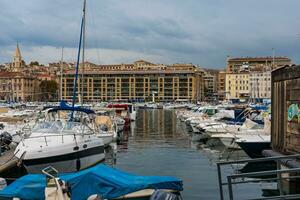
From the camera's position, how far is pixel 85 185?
1433cm

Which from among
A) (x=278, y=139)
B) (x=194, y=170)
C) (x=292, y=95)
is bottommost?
(x=194, y=170)

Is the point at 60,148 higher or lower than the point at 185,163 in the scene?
higher

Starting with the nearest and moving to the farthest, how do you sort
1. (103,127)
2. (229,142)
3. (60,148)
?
1. (60,148)
2. (229,142)
3. (103,127)

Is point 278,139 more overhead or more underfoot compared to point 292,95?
more underfoot

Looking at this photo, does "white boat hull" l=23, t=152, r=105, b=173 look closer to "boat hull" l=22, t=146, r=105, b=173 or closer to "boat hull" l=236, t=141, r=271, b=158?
"boat hull" l=22, t=146, r=105, b=173

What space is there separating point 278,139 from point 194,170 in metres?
7.24

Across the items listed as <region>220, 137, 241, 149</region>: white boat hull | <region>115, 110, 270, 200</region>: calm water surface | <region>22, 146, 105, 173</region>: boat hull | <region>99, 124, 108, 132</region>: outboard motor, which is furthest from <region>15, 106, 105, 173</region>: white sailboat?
<region>99, 124, 108, 132</region>: outboard motor

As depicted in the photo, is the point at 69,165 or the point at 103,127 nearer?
the point at 69,165

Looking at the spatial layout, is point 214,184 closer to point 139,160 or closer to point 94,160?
point 94,160

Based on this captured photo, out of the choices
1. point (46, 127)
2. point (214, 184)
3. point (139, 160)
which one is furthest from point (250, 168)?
point (46, 127)

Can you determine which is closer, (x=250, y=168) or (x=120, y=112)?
(x=250, y=168)

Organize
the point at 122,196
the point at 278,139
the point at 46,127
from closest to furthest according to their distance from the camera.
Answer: the point at 122,196 < the point at 278,139 < the point at 46,127

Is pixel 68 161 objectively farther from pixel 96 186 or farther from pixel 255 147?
pixel 255 147

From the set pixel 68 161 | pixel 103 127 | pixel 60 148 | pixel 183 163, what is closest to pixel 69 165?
pixel 68 161
